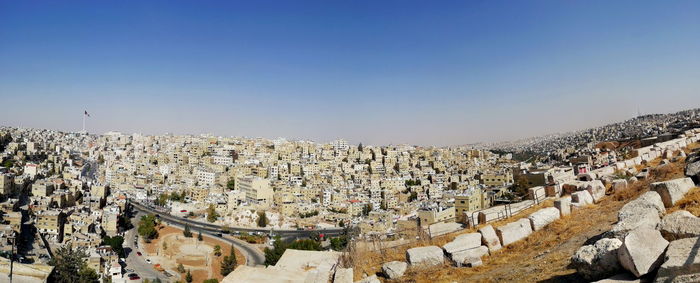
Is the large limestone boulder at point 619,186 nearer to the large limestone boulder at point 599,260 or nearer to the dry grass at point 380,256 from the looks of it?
the dry grass at point 380,256

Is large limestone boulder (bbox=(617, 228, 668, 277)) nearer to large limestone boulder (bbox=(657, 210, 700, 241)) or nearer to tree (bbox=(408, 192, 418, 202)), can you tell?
large limestone boulder (bbox=(657, 210, 700, 241))

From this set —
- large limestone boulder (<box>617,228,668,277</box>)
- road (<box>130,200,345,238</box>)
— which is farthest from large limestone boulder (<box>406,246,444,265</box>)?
road (<box>130,200,345,238</box>)

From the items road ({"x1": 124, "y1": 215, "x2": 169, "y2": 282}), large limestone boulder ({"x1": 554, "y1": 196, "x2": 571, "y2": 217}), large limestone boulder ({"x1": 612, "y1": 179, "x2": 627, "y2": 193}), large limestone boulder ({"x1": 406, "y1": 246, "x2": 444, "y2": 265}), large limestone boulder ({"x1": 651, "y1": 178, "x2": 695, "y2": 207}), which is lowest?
road ({"x1": 124, "y1": 215, "x2": 169, "y2": 282})

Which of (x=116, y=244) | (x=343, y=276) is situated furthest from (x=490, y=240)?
(x=116, y=244)

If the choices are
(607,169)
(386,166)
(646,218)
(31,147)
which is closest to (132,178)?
(31,147)

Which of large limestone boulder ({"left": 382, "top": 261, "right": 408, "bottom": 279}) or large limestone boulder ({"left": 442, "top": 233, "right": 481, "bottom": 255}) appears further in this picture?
large limestone boulder ({"left": 442, "top": 233, "right": 481, "bottom": 255})

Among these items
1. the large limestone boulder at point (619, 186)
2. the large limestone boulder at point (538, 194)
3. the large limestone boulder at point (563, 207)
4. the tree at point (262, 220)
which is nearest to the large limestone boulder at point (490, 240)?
the large limestone boulder at point (563, 207)

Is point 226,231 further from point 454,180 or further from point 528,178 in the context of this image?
point 454,180
